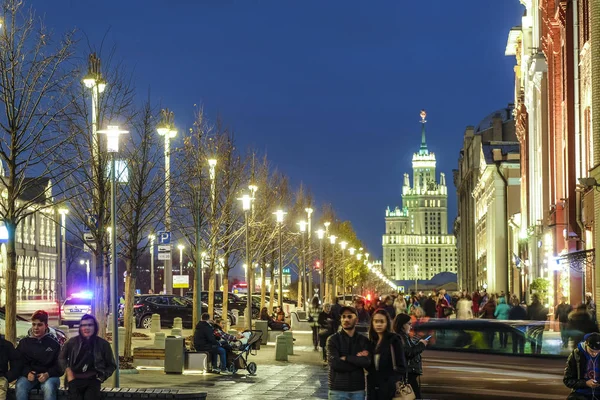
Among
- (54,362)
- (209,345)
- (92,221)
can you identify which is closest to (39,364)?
(54,362)

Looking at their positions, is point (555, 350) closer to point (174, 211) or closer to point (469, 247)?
point (174, 211)

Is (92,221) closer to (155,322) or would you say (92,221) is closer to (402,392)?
(402,392)

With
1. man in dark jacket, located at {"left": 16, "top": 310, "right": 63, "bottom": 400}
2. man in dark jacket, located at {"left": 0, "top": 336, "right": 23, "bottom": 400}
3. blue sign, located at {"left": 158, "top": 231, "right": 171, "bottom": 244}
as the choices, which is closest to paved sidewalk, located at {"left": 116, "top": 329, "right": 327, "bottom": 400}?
blue sign, located at {"left": 158, "top": 231, "right": 171, "bottom": 244}

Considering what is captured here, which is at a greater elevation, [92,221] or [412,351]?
[92,221]

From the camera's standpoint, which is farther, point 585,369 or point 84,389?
point 84,389

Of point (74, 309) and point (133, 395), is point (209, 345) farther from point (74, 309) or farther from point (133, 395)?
point (74, 309)

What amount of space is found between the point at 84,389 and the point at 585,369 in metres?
5.51

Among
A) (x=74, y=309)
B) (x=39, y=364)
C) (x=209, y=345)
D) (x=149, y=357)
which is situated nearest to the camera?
(x=39, y=364)

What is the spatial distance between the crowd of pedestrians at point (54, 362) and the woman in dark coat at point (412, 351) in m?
4.08

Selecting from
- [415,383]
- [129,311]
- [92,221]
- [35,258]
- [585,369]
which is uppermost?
[35,258]

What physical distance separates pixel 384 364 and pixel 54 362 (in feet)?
13.6

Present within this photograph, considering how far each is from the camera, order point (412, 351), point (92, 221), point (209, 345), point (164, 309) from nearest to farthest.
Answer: point (412, 351) → point (209, 345) → point (92, 221) → point (164, 309)

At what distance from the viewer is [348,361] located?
39.4 ft

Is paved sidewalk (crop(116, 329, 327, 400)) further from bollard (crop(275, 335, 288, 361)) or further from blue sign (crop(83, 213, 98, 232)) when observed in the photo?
blue sign (crop(83, 213, 98, 232))
